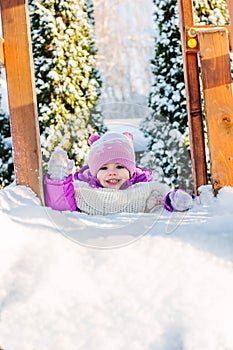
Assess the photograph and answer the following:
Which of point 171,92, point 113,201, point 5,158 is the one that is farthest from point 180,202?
point 5,158

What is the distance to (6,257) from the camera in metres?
1.50

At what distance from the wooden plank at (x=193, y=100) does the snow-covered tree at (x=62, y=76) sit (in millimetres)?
3114

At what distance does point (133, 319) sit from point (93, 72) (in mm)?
5820

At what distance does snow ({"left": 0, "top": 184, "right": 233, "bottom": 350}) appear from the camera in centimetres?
122

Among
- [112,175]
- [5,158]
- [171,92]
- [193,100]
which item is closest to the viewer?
[112,175]

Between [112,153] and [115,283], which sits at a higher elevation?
[112,153]

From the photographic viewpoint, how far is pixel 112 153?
2.65 m

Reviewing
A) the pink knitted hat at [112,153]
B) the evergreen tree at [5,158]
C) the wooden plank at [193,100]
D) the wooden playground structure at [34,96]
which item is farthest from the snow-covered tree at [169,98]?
the wooden playground structure at [34,96]

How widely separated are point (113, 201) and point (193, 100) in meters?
0.73

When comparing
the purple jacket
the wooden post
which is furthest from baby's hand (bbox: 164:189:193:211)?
the wooden post

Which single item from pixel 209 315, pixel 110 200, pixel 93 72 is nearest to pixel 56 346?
pixel 209 315

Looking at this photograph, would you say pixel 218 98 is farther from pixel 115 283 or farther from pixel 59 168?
pixel 115 283

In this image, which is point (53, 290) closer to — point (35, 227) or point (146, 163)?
point (35, 227)

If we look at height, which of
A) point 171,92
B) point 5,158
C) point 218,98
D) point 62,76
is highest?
point 62,76
